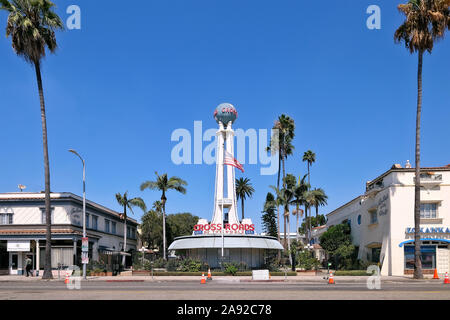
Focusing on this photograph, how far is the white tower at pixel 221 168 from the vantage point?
49.5m

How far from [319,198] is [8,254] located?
54.5m

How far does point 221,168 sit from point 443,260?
2268 centimetres

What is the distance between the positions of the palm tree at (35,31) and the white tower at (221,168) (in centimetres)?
1881

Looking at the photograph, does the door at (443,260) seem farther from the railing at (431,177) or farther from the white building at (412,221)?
the railing at (431,177)

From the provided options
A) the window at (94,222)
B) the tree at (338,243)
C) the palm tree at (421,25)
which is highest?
the palm tree at (421,25)

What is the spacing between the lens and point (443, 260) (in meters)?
37.5

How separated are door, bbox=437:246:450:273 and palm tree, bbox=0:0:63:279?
29733 mm

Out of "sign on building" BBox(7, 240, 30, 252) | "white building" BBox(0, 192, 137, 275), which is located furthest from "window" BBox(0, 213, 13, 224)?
"sign on building" BBox(7, 240, 30, 252)

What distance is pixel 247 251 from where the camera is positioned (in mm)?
45312

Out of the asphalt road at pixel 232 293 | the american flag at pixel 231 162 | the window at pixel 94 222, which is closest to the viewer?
the asphalt road at pixel 232 293

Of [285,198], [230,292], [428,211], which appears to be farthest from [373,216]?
[230,292]

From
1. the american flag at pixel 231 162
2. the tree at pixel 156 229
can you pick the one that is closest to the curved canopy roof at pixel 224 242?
the american flag at pixel 231 162

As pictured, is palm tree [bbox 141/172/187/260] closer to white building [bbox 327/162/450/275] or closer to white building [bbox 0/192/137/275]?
white building [bbox 0/192/137/275]

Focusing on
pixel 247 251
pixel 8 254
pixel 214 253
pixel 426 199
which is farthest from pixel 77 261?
pixel 426 199
